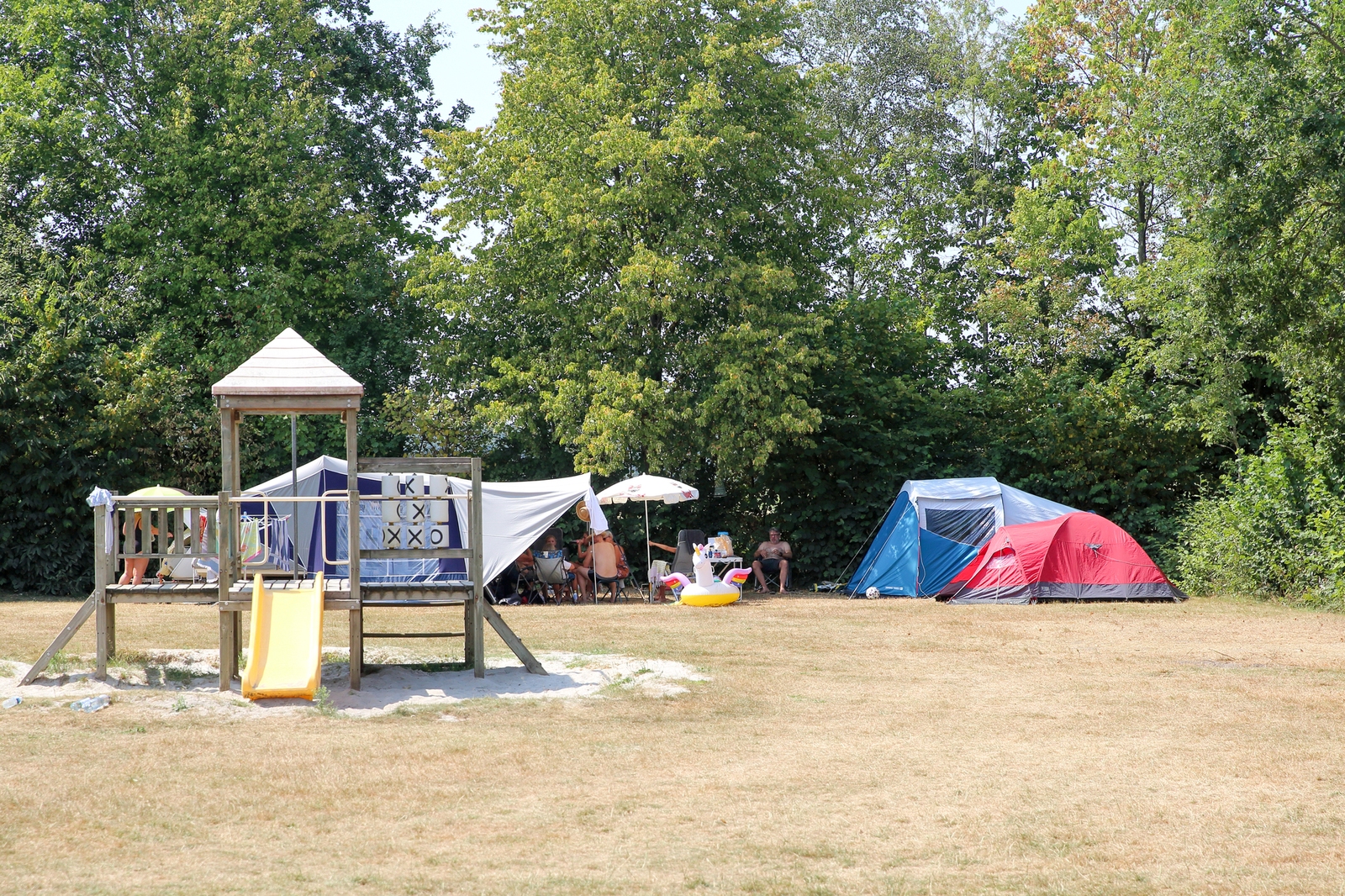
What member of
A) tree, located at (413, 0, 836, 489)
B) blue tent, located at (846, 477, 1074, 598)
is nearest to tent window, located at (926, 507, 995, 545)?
blue tent, located at (846, 477, 1074, 598)

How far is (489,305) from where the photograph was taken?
22.7m

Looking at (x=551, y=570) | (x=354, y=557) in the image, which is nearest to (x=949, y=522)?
(x=551, y=570)

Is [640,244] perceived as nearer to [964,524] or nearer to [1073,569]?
[964,524]

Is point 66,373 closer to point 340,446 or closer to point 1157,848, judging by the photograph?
point 340,446

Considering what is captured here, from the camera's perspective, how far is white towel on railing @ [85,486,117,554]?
948 centimetres

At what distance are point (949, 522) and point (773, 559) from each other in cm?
323

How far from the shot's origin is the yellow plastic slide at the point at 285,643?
8.59 m

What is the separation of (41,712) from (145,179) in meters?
18.0

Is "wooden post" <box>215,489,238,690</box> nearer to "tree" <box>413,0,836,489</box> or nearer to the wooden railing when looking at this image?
the wooden railing

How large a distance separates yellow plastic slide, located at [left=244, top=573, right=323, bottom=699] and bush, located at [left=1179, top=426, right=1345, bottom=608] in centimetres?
1343

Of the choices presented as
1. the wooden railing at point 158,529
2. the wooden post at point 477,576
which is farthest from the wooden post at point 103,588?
the wooden post at point 477,576

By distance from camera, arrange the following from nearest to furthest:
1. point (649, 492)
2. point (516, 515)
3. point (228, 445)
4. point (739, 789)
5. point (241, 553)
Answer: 1. point (739, 789)
2. point (228, 445)
3. point (241, 553)
4. point (516, 515)
5. point (649, 492)

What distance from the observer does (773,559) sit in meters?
20.9

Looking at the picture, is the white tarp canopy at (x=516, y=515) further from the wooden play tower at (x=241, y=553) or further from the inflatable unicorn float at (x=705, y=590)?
the wooden play tower at (x=241, y=553)
